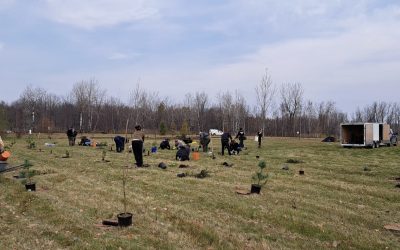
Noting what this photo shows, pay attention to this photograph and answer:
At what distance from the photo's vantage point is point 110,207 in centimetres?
880

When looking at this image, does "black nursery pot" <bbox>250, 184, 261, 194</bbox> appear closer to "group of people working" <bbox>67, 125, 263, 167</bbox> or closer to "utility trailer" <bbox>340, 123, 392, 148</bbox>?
"group of people working" <bbox>67, 125, 263, 167</bbox>

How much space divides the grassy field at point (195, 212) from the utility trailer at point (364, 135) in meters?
21.0

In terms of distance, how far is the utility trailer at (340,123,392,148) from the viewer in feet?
111

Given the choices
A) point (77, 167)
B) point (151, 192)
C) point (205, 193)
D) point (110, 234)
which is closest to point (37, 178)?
point (77, 167)

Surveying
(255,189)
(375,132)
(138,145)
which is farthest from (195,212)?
(375,132)

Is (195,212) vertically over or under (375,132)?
under

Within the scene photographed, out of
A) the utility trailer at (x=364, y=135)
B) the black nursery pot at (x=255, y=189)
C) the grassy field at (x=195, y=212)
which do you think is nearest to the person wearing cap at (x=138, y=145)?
the grassy field at (x=195, y=212)

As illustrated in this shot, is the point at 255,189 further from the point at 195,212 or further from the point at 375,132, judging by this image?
the point at 375,132

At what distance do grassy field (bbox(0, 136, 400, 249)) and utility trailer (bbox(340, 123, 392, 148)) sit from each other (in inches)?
826

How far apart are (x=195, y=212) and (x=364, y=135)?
94.0ft

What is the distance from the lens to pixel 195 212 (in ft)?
28.3

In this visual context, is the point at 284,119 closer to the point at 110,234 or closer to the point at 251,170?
the point at 251,170

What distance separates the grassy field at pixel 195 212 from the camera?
6750 millimetres

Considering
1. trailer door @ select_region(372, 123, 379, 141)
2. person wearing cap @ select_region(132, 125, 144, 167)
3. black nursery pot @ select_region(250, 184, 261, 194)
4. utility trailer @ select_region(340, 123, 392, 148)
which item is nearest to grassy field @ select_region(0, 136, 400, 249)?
black nursery pot @ select_region(250, 184, 261, 194)
